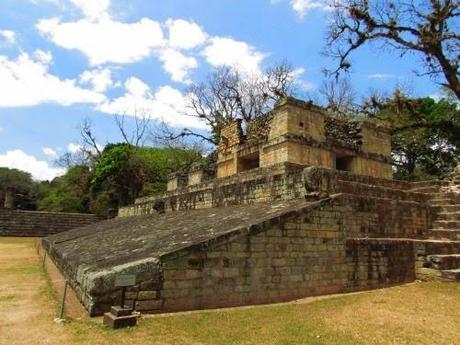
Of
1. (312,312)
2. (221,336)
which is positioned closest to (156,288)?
(221,336)

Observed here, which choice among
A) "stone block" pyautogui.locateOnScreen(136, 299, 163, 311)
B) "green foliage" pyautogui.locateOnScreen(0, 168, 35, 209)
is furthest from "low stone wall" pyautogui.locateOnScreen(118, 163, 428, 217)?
"green foliage" pyautogui.locateOnScreen(0, 168, 35, 209)

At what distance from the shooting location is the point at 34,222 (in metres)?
27.3

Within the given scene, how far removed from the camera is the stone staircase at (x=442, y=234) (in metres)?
8.13

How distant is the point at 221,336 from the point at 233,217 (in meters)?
3.76

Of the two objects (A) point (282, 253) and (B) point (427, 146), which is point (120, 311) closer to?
(A) point (282, 253)

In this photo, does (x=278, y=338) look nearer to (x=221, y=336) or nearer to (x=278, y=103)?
(x=221, y=336)

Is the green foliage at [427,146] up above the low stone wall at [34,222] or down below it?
above

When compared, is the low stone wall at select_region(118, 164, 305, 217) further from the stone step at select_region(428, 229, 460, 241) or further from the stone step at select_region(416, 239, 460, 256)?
the stone step at select_region(428, 229, 460, 241)

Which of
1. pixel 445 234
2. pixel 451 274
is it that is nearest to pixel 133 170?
pixel 445 234

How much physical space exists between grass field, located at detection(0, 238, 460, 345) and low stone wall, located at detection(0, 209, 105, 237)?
867 inches

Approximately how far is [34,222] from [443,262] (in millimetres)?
26309

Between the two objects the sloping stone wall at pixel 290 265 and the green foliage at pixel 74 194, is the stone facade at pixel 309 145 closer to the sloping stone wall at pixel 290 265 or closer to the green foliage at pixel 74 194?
the sloping stone wall at pixel 290 265

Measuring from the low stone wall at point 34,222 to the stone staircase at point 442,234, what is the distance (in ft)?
77.7

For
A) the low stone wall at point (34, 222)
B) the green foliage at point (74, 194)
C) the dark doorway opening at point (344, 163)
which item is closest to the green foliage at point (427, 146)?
the dark doorway opening at point (344, 163)
